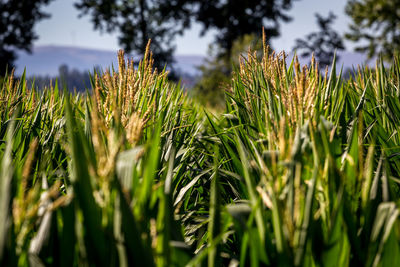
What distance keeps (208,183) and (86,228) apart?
1266mm

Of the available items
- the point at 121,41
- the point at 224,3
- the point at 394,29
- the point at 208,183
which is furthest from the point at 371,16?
the point at 208,183

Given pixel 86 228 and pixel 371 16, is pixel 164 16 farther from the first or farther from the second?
pixel 86 228

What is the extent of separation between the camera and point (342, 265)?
101 centimetres

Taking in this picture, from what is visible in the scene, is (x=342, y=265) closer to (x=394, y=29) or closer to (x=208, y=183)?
(x=208, y=183)

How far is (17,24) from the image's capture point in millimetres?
24250

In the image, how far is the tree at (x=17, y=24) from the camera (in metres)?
23.8

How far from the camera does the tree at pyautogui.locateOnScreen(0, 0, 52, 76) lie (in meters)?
23.8

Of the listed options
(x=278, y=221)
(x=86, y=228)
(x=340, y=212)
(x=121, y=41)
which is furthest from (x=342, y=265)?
(x=121, y=41)

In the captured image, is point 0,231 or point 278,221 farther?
point 278,221

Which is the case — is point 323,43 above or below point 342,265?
above

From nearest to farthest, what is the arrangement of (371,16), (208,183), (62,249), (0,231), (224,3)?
(0,231)
(62,249)
(208,183)
(371,16)
(224,3)

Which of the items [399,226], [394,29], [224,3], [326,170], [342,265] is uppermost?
[224,3]

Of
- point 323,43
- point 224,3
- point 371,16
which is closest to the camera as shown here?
point 371,16

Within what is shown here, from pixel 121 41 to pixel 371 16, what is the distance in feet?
53.9
